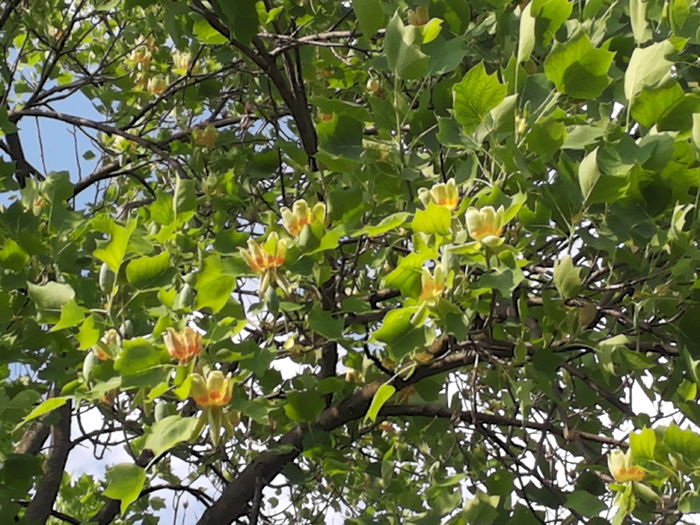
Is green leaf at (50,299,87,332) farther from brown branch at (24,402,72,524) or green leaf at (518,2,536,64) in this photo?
brown branch at (24,402,72,524)

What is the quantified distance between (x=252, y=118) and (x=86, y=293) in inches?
59.0

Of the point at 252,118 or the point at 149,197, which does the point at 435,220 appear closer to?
the point at 252,118

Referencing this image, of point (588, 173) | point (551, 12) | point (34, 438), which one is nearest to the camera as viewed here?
point (588, 173)

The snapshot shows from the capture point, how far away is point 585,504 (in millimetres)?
1719

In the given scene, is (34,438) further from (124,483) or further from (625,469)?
(625,469)

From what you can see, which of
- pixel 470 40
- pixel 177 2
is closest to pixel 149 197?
pixel 177 2

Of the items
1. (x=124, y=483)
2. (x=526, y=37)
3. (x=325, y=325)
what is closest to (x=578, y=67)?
(x=526, y=37)

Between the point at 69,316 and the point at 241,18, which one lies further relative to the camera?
the point at 241,18

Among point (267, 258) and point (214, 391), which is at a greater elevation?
point (267, 258)

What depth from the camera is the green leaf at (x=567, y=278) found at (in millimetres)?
1466

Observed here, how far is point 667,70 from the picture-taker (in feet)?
4.71

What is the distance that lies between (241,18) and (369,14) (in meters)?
0.42

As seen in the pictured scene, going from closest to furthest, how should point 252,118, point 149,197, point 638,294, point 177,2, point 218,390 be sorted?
point 218,390 < point 638,294 < point 177,2 < point 252,118 < point 149,197

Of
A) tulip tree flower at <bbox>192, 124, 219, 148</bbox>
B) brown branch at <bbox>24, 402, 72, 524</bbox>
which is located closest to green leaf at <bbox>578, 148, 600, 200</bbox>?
tulip tree flower at <bbox>192, 124, 219, 148</bbox>
